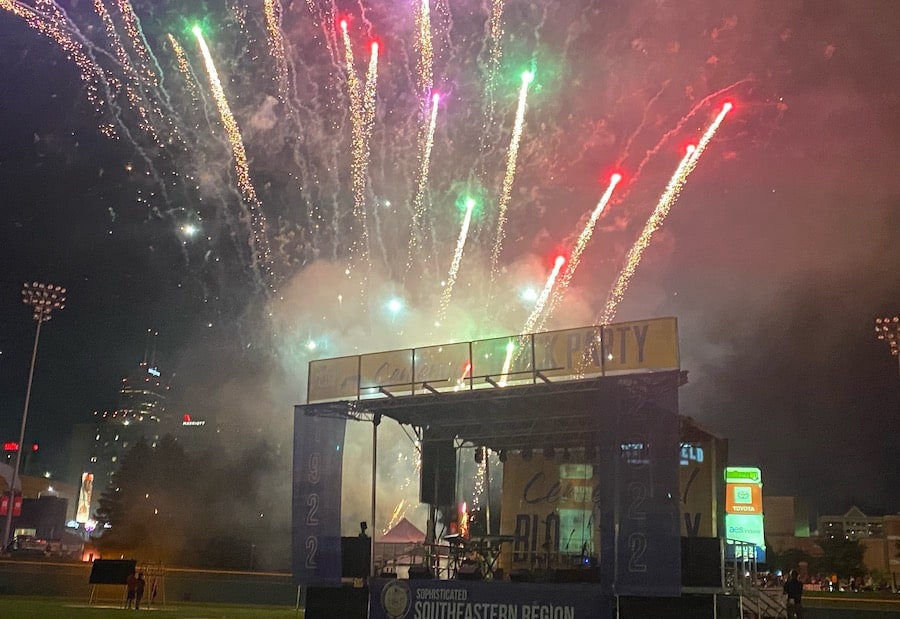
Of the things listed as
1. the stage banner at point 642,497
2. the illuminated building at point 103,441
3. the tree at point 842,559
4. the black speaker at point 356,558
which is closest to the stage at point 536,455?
the stage banner at point 642,497

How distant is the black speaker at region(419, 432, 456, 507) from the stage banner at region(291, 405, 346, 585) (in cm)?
314

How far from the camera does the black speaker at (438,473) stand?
772 inches

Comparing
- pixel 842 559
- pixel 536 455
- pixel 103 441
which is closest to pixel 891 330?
pixel 536 455

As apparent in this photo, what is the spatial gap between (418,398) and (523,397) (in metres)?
2.25

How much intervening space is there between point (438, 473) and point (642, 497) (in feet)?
24.2

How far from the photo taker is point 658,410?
542 inches

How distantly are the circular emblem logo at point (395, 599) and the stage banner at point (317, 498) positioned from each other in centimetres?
103

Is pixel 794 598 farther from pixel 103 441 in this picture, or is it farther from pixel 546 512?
pixel 103 441

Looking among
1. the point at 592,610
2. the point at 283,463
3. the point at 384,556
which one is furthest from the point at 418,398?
the point at 283,463

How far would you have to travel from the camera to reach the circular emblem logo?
50.2 feet

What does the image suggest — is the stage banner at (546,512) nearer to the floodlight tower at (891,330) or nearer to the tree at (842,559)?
the floodlight tower at (891,330)

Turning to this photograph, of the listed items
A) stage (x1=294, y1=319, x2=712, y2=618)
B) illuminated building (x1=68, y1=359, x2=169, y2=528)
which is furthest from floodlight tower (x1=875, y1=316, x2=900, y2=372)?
illuminated building (x1=68, y1=359, x2=169, y2=528)

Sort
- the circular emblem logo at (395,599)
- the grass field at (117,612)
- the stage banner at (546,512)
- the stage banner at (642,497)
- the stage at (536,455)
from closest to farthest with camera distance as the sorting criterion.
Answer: the stage banner at (642,497) < the stage at (536,455) < the circular emblem logo at (395,599) < the grass field at (117,612) < the stage banner at (546,512)

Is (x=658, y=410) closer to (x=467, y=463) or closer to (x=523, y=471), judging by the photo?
(x=523, y=471)
